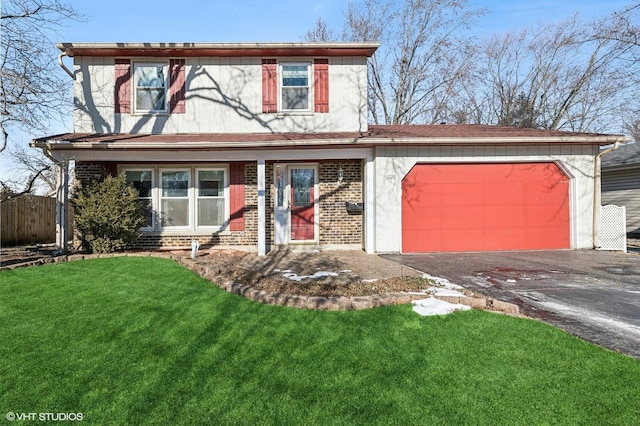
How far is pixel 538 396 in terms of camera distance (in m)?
2.27

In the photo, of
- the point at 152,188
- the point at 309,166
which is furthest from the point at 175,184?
the point at 309,166

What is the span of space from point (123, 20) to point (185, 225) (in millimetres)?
5981

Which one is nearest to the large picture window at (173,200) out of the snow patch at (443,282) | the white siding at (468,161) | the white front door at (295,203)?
the white front door at (295,203)

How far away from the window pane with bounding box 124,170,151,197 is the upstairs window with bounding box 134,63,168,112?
176 centimetres

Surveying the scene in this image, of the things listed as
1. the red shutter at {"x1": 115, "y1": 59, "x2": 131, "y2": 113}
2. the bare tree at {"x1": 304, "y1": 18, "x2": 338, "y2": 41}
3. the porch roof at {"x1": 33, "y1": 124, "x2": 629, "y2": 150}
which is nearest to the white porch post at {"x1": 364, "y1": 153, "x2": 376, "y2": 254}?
the porch roof at {"x1": 33, "y1": 124, "x2": 629, "y2": 150}

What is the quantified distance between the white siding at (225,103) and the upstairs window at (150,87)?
286 millimetres

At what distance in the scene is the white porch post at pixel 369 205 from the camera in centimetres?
846

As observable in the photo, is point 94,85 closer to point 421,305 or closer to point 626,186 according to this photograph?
point 421,305

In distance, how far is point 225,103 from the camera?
9344 millimetres

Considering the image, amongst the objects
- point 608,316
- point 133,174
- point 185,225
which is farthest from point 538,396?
point 133,174

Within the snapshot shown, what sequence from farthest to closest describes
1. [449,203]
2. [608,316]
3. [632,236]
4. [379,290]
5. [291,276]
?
[632,236] → [449,203] → [291,276] → [379,290] → [608,316]

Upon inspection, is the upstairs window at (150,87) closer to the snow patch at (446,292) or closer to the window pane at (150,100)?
the window pane at (150,100)


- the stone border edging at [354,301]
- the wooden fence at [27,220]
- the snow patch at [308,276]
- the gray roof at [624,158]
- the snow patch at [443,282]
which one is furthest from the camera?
the gray roof at [624,158]

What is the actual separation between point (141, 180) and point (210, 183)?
72.3 inches
